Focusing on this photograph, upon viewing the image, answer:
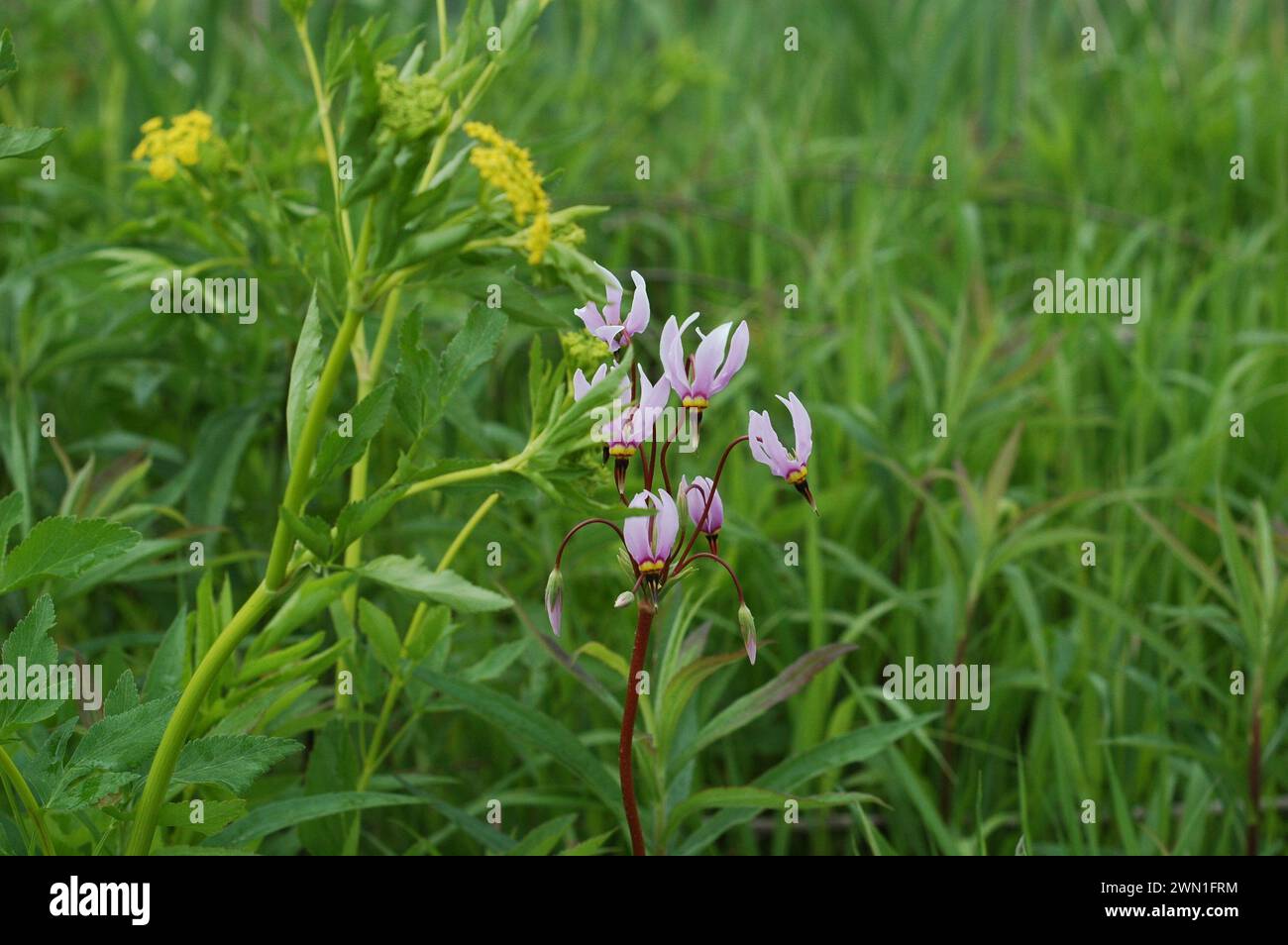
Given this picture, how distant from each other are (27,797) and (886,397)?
1550 millimetres

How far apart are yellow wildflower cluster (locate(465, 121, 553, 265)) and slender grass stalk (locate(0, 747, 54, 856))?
52 cm

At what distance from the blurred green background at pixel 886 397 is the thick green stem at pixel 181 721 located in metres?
0.20

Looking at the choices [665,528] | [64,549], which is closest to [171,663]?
[64,549]

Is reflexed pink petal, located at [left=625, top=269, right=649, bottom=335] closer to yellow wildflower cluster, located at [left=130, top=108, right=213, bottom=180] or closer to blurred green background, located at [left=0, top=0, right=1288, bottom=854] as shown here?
blurred green background, located at [left=0, top=0, right=1288, bottom=854]

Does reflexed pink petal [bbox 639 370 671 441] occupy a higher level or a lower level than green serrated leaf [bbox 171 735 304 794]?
higher

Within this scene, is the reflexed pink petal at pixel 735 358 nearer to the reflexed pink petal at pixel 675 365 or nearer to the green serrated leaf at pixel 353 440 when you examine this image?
the reflexed pink petal at pixel 675 365

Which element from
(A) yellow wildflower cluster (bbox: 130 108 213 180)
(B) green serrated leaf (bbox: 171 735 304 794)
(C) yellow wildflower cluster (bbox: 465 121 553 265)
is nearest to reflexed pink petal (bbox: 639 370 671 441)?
(C) yellow wildflower cluster (bbox: 465 121 553 265)

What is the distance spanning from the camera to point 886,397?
220cm

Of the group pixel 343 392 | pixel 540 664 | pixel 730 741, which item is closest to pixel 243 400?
pixel 343 392

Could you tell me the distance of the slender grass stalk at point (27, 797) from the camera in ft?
3.08

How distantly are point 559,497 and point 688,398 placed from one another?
0.15 m

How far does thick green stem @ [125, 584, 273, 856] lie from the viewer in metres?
0.94

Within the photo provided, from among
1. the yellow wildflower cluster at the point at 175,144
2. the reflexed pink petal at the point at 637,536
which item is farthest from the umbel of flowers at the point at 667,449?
the yellow wildflower cluster at the point at 175,144

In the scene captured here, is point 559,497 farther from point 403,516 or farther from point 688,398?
point 403,516
